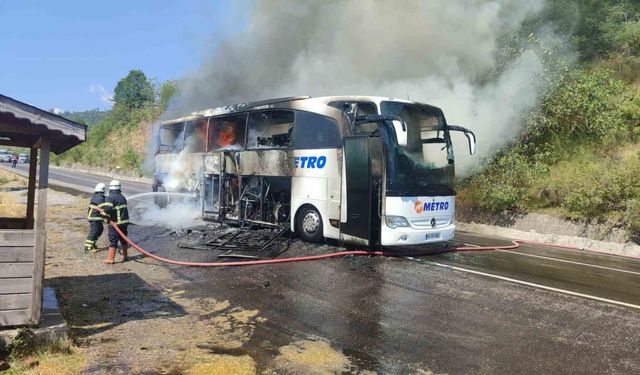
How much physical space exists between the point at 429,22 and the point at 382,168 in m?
11.4

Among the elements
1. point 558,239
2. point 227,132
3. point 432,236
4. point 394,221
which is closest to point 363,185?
point 394,221

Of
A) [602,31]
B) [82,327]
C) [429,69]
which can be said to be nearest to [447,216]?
[82,327]

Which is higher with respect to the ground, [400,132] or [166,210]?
[400,132]

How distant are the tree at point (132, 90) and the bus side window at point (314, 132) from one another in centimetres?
6103

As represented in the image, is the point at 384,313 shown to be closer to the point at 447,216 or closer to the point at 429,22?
the point at 447,216

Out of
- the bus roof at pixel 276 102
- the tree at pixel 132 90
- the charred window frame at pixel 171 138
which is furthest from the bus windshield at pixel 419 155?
the tree at pixel 132 90

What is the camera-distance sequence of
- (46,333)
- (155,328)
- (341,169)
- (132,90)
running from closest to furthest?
(46,333) → (155,328) → (341,169) → (132,90)

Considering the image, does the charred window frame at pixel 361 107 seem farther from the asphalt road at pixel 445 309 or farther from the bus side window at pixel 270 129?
the asphalt road at pixel 445 309

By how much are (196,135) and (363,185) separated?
590 centimetres

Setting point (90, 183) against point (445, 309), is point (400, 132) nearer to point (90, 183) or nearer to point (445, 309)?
point (445, 309)

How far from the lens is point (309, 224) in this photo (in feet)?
29.5

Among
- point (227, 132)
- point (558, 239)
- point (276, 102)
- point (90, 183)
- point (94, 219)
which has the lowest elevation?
point (558, 239)

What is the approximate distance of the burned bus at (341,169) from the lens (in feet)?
25.5

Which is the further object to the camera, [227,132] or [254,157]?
[227,132]
